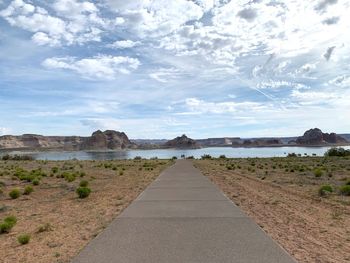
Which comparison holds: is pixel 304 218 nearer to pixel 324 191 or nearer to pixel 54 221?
pixel 324 191

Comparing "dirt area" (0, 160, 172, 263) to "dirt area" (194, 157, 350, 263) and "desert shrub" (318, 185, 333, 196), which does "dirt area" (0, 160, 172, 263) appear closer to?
"dirt area" (194, 157, 350, 263)

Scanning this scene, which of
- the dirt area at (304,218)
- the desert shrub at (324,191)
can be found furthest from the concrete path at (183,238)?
the desert shrub at (324,191)

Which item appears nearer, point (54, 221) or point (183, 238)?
point (183, 238)

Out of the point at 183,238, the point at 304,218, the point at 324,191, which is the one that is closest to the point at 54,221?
the point at 183,238

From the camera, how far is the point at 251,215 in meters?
10.8

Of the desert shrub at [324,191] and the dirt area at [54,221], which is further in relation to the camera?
the desert shrub at [324,191]

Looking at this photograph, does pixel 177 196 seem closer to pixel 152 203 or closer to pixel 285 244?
pixel 152 203

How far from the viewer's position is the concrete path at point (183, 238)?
6.59 metres

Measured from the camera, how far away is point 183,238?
25.9 ft

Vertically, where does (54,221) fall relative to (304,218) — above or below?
below

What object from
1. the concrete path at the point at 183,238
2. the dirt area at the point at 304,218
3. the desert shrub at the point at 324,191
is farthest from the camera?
the desert shrub at the point at 324,191

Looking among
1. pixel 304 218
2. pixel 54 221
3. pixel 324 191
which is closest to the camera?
pixel 304 218

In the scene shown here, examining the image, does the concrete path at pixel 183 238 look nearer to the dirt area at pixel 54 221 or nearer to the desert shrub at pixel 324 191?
the dirt area at pixel 54 221

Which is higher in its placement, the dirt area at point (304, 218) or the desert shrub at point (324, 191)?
the desert shrub at point (324, 191)
